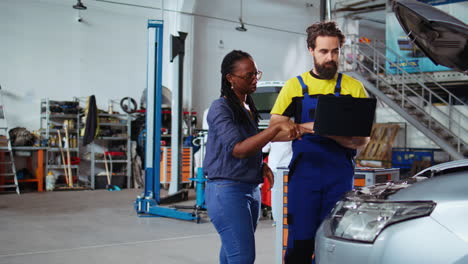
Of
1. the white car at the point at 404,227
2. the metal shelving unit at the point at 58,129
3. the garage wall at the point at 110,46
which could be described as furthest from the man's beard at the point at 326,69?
the metal shelving unit at the point at 58,129

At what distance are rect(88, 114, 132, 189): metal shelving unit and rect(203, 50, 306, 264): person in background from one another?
30.6 ft

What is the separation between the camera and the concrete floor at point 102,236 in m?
4.62

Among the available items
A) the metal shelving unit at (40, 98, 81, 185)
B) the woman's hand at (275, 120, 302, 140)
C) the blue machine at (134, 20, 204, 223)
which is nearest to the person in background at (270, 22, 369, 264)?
the woman's hand at (275, 120, 302, 140)

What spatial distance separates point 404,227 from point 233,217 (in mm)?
823

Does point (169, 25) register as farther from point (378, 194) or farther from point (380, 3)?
point (378, 194)

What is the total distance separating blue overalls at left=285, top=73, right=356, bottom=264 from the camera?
2.28 m

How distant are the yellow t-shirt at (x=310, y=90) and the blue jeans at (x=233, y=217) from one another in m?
0.45

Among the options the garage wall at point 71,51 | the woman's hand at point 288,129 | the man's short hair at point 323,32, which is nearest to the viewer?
the woman's hand at point 288,129

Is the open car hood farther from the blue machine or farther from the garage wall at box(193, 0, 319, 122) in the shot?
the garage wall at box(193, 0, 319, 122)

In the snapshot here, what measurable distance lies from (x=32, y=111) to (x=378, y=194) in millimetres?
10560

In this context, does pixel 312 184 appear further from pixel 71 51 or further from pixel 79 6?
pixel 71 51

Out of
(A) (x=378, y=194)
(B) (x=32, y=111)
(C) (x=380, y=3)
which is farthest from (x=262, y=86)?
(C) (x=380, y=3)

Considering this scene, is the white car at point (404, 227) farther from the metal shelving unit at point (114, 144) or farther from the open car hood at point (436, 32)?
the metal shelving unit at point (114, 144)

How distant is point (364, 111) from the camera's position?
2123 mm
